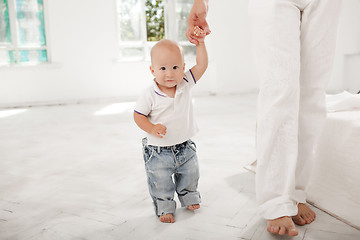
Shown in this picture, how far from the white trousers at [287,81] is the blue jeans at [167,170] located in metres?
0.32

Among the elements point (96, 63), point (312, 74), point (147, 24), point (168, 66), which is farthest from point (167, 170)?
point (147, 24)

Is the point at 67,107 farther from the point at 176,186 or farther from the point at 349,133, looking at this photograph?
the point at 349,133

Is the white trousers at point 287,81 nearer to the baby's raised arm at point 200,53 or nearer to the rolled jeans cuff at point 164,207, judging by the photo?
the baby's raised arm at point 200,53

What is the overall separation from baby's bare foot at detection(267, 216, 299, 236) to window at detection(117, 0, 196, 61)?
5561mm

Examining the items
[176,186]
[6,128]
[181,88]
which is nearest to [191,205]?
[176,186]

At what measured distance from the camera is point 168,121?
141cm

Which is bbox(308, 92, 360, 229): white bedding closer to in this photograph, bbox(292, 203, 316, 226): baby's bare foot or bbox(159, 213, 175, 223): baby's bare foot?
bbox(292, 203, 316, 226): baby's bare foot

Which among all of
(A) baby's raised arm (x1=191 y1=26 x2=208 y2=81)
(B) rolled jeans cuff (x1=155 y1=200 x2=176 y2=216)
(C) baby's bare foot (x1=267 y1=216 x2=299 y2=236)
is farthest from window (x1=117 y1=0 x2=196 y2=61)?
(C) baby's bare foot (x1=267 y1=216 x2=299 y2=236)

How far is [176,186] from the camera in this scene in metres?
1.56

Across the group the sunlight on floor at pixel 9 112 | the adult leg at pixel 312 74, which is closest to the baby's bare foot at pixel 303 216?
the adult leg at pixel 312 74

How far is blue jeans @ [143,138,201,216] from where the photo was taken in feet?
4.73

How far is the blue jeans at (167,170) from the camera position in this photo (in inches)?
56.7

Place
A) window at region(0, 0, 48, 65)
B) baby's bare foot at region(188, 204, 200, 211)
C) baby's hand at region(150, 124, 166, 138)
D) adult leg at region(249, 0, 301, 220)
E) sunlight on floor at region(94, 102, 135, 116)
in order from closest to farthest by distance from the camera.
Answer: adult leg at region(249, 0, 301, 220) < baby's hand at region(150, 124, 166, 138) < baby's bare foot at region(188, 204, 200, 211) < sunlight on floor at region(94, 102, 135, 116) < window at region(0, 0, 48, 65)

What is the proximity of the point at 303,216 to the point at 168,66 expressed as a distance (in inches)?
30.7
